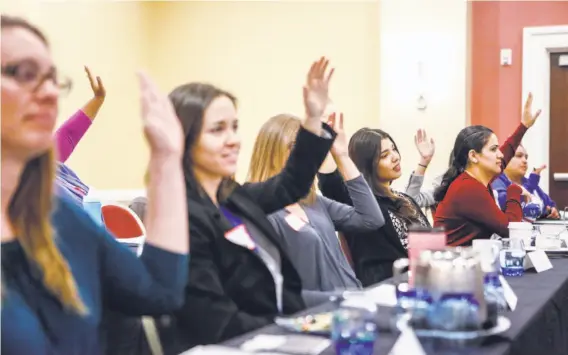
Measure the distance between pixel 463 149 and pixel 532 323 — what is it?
191cm

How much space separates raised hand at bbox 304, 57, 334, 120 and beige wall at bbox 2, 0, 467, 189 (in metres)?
2.82

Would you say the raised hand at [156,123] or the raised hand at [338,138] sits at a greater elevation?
the raised hand at [156,123]

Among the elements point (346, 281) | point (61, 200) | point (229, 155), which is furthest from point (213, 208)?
point (346, 281)

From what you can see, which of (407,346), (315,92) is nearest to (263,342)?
(407,346)

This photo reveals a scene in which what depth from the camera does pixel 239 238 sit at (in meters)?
1.54

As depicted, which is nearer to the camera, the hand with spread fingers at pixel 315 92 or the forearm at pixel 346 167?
the hand with spread fingers at pixel 315 92

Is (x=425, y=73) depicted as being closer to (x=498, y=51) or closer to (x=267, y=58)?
(x=498, y=51)

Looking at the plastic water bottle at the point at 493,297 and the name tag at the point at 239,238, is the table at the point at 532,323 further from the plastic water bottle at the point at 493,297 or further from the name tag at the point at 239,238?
the name tag at the point at 239,238

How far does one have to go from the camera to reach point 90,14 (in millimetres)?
4625

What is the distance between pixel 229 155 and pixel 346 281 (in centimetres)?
86

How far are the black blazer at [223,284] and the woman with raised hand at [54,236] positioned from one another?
Answer: 0.93 feet

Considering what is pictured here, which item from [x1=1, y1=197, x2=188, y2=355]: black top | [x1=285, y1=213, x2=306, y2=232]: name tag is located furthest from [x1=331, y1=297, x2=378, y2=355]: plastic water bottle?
[x1=285, y1=213, x2=306, y2=232]: name tag

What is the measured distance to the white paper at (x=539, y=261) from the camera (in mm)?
2236

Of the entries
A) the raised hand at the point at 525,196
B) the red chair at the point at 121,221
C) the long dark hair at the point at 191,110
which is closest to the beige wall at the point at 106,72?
the red chair at the point at 121,221
